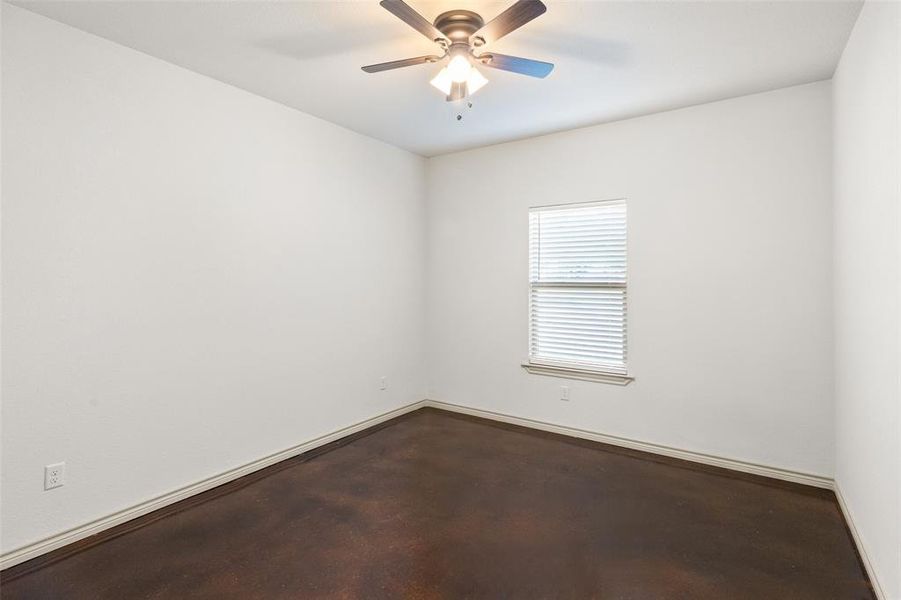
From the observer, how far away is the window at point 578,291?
12.6 feet

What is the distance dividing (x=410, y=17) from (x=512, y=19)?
42cm

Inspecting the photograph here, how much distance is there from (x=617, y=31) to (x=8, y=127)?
118 inches

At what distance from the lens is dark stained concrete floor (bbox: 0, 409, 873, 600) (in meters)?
2.06

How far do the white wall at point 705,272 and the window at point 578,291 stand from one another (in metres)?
0.10

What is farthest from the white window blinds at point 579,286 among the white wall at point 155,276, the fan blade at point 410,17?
the fan blade at point 410,17

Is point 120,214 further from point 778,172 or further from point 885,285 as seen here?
point 778,172

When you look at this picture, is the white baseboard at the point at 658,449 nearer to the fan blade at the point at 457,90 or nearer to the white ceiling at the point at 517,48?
the white ceiling at the point at 517,48

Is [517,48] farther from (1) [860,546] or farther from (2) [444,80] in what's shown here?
(1) [860,546]

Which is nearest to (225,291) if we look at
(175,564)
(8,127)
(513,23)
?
(8,127)

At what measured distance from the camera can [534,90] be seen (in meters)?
3.15

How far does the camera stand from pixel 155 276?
274 centimetres

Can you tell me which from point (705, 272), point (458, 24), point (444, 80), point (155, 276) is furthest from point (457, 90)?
point (705, 272)

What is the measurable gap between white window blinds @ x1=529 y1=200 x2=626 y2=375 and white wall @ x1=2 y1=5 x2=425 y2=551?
5.36ft

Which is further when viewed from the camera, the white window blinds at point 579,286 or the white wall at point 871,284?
the white window blinds at point 579,286
